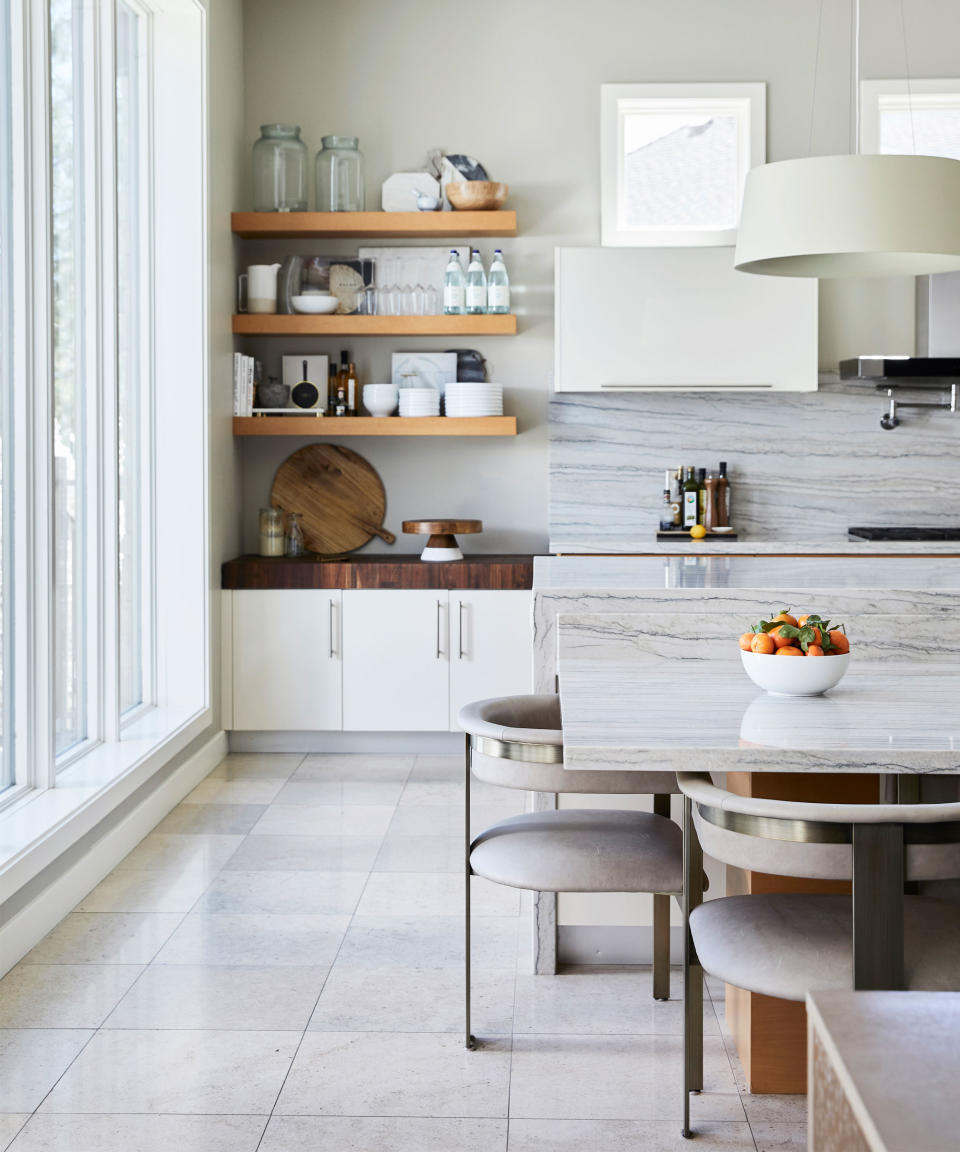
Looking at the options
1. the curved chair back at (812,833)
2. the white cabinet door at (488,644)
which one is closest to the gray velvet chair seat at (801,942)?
the curved chair back at (812,833)

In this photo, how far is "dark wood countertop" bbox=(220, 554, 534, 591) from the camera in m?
5.07

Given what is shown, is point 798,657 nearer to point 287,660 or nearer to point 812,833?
point 812,833

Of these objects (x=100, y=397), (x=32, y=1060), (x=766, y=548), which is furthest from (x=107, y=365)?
(x=766, y=548)

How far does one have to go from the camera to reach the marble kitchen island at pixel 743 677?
193cm

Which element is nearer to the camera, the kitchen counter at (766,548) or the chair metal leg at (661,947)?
the chair metal leg at (661,947)

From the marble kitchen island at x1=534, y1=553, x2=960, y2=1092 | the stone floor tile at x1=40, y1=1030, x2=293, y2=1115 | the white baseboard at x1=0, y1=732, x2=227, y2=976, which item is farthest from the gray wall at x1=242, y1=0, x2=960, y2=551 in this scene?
the stone floor tile at x1=40, y1=1030, x2=293, y2=1115

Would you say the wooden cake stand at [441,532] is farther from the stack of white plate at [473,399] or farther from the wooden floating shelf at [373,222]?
the wooden floating shelf at [373,222]

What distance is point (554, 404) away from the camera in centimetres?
548

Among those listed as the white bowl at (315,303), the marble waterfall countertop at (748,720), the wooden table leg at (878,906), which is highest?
the white bowl at (315,303)

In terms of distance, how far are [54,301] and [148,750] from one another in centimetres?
144

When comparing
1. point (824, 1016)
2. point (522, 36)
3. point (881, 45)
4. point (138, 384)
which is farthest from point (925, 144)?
point (824, 1016)

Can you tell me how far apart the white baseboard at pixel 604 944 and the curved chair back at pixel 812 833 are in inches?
43.4

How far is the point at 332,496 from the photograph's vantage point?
5.56 m

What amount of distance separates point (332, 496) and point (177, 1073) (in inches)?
135
